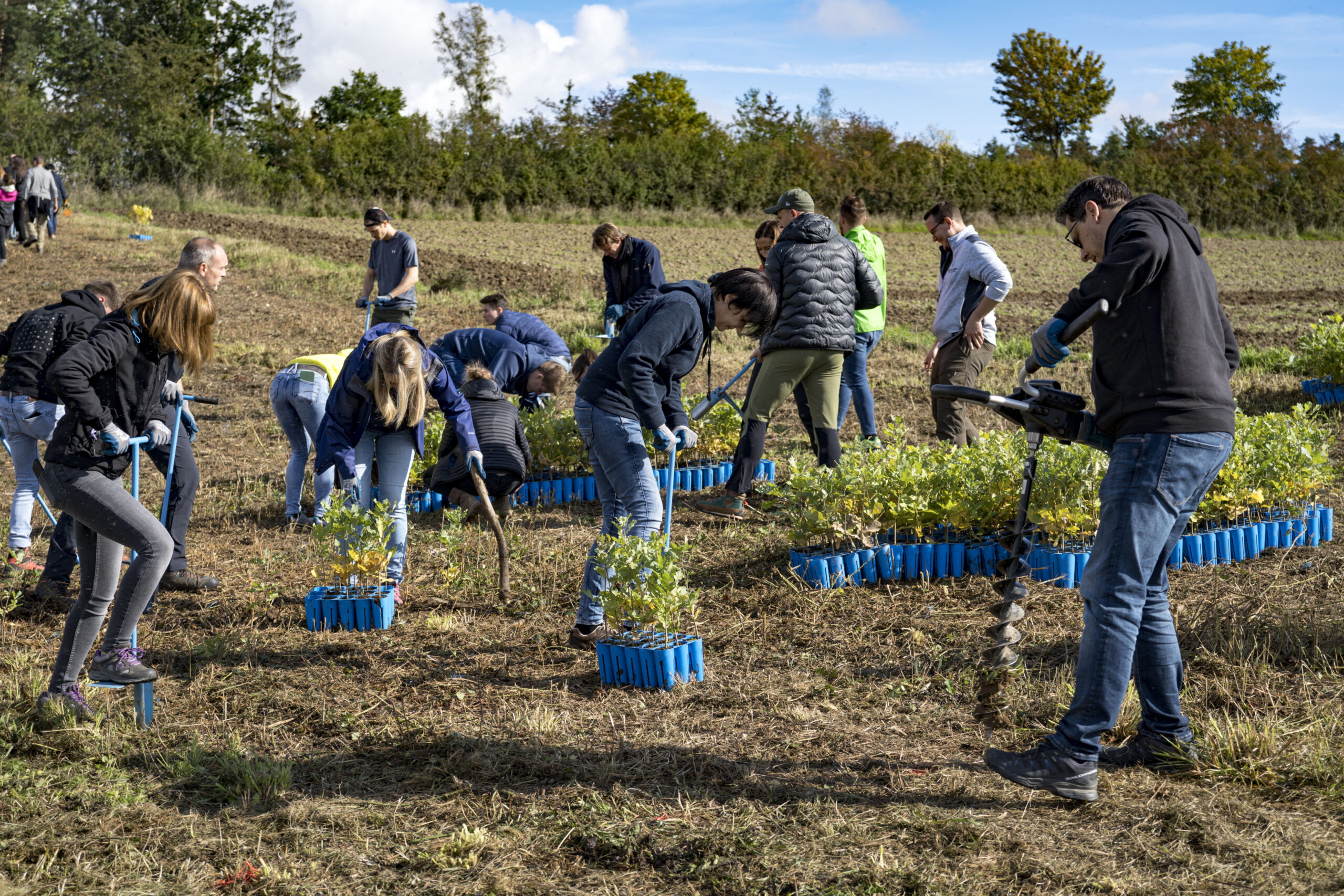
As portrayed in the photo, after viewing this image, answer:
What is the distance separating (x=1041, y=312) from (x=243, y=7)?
37551 mm

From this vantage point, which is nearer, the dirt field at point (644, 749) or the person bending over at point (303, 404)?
the dirt field at point (644, 749)

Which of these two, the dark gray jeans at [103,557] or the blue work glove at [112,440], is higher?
the blue work glove at [112,440]

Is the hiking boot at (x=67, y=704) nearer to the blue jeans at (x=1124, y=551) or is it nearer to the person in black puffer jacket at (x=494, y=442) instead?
the person in black puffer jacket at (x=494, y=442)

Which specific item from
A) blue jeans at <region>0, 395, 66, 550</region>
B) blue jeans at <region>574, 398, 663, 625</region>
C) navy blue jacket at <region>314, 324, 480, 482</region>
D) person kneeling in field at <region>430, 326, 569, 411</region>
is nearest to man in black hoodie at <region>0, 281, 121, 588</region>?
blue jeans at <region>0, 395, 66, 550</region>

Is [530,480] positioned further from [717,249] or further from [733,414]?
[717,249]

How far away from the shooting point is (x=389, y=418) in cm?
491

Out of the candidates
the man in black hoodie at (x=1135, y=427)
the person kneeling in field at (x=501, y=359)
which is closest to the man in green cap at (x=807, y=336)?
the person kneeling in field at (x=501, y=359)

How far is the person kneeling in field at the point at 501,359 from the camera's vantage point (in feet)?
23.2

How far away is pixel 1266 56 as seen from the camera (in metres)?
53.7

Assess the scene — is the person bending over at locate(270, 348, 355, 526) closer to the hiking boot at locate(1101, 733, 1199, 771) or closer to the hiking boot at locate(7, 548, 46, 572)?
the hiking boot at locate(7, 548, 46, 572)

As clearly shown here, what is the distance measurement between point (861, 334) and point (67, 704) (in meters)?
5.26

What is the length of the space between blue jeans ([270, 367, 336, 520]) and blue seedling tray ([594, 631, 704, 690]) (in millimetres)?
2442

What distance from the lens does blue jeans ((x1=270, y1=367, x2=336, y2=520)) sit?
20.0ft

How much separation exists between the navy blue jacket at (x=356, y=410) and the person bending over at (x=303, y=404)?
0.88 m
